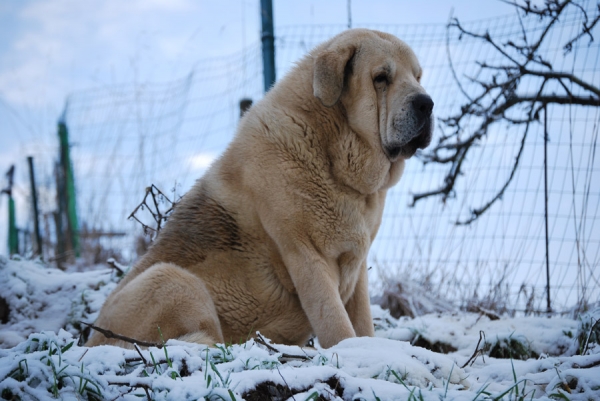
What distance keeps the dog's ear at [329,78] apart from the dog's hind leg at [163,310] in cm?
122

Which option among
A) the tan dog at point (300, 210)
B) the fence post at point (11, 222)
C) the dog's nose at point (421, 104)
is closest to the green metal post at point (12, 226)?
the fence post at point (11, 222)

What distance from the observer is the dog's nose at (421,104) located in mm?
2947

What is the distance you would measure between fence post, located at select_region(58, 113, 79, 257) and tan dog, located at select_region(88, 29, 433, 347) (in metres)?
4.95

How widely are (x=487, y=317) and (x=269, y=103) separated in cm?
277

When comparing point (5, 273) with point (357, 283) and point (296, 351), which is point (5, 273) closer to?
point (357, 283)

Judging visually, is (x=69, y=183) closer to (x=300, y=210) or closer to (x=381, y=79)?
(x=300, y=210)

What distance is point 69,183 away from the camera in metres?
7.83

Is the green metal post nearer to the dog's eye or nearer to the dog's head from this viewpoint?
the dog's head

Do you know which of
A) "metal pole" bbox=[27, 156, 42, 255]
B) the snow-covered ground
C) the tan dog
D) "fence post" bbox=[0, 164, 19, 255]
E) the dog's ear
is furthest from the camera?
"fence post" bbox=[0, 164, 19, 255]

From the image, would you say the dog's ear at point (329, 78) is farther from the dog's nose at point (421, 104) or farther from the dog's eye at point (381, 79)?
the dog's nose at point (421, 104)

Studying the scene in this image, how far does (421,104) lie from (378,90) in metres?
0.27

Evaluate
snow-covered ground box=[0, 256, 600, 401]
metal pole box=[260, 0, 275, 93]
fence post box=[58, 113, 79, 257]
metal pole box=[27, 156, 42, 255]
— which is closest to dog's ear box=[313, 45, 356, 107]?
snow-covered ground box=[0, 256, 600, 401]

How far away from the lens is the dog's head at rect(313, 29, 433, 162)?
2980 mm

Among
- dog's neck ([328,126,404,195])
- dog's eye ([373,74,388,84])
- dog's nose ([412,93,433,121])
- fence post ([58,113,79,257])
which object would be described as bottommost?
fence post ([58,113,79,257])
